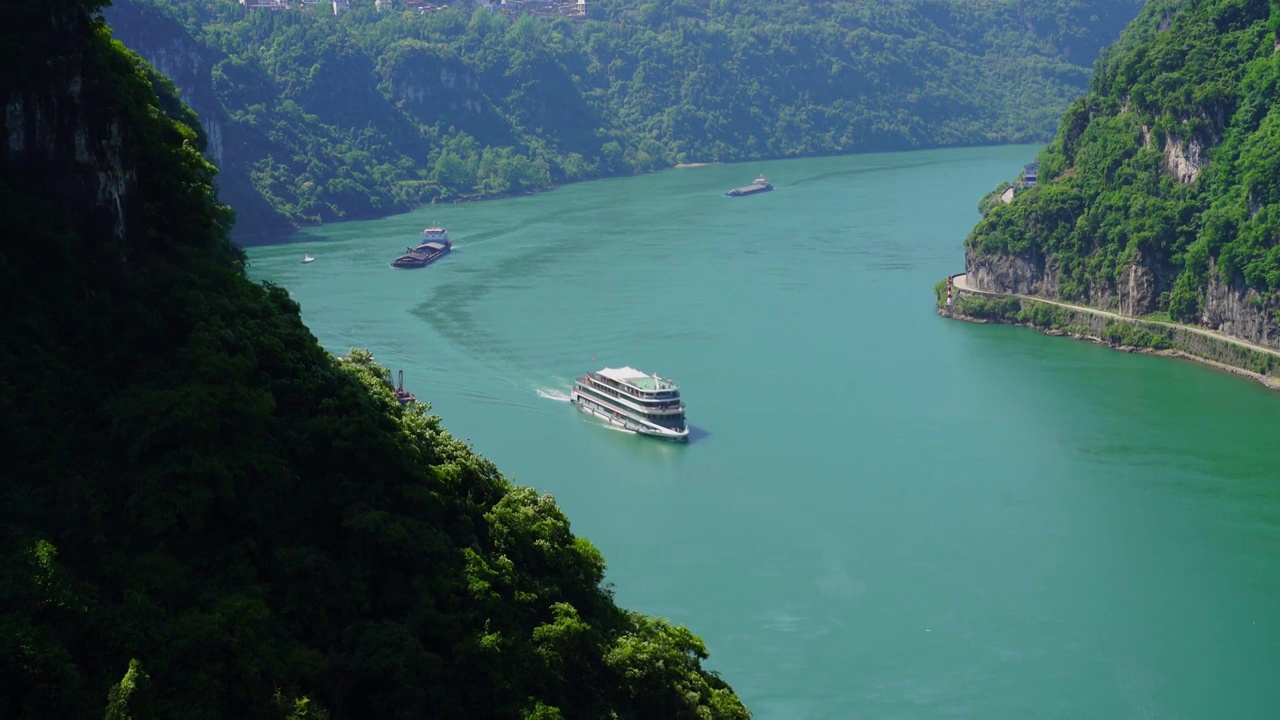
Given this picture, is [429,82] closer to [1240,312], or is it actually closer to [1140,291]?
[1140,291]

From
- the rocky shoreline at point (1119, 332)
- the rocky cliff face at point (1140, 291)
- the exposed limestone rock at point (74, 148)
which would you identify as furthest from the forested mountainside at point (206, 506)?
the rocky cliff face at point (1140, 291)

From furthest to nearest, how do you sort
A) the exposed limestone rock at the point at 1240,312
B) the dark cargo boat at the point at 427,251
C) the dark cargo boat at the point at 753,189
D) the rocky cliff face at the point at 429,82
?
1. the rocky cliff face at the point at 429,82
2. the dark cargo boat at the point at 753,189
3. the dark cargo boat at the point at 427,251
4. the exposed limestone rock at the point at 1240,312

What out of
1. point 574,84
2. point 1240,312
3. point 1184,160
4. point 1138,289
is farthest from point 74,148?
point 574,84

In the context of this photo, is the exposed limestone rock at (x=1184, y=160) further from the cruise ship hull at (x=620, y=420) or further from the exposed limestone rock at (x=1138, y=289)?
the cruise ship hull at (x=620, y=420)

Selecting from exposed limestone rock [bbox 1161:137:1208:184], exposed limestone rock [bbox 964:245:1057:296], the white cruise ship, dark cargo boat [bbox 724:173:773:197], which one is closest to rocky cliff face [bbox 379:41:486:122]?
dark cargo boat [bbox 724:173:773:197]

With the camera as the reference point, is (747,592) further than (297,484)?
Yes

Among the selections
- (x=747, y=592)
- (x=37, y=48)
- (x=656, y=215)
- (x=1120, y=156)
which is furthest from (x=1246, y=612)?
(x=656, y=215)

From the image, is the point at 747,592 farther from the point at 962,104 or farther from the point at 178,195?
the point at 962,104
